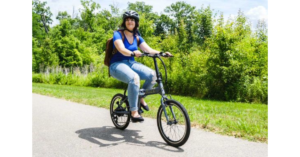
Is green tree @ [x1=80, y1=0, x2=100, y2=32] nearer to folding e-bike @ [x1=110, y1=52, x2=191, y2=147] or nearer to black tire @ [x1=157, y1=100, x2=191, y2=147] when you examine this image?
folding e-bike @ [x1=110, y1=52, x2=191, y2=147]

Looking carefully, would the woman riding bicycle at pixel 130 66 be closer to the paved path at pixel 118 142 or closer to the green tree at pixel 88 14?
the paved path at pixel 118 142

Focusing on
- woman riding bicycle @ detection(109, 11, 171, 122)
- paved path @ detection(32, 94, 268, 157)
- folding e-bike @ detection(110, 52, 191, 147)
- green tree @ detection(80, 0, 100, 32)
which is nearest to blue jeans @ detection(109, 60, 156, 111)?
woman riding bicycle @ detection(109, 11, 171, 122)

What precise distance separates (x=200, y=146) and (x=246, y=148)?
1.86 ft

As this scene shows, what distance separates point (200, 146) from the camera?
3.79 metres

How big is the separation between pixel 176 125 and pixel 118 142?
33.0 inches

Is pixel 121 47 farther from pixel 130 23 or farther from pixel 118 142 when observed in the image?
pixel 118 142

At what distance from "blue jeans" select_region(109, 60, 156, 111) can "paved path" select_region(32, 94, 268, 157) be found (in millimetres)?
555

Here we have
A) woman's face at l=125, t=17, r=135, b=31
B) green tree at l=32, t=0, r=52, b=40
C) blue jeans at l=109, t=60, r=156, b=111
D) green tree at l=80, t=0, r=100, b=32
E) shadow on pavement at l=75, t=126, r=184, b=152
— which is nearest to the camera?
shadow on pavement at l=75, t=126, r=184, b=152

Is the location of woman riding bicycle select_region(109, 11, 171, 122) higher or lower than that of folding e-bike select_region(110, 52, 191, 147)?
higher

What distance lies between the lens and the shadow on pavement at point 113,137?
3.91m

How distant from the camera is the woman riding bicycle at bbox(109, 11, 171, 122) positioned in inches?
159
